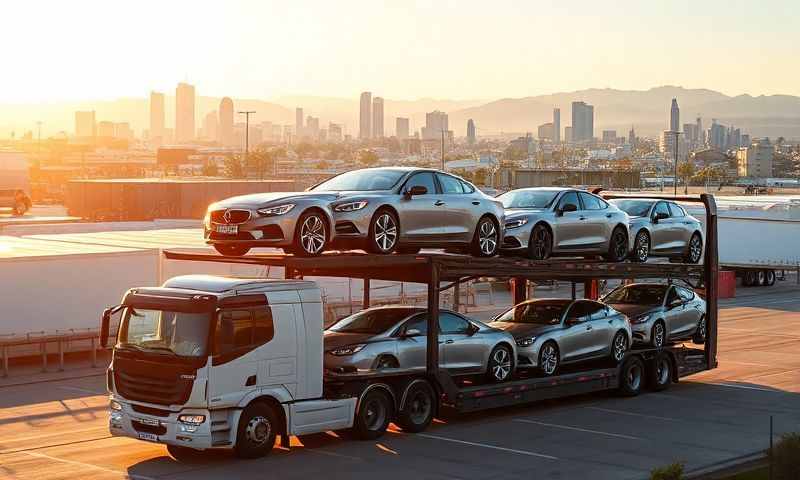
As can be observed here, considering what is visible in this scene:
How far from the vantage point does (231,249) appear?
18641 mm

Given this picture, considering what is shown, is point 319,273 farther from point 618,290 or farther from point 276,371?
point 618,290

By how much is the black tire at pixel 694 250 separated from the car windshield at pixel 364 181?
9.79 m

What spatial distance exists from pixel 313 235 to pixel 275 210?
0.73 m

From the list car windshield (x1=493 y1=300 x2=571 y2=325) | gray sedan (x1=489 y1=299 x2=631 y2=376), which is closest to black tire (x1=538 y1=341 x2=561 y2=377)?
gray sedan (x1=489 y1=299 x2=631 y2=376)

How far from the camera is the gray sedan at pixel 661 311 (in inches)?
1000

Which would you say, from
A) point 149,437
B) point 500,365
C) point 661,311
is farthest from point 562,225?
point 149,437

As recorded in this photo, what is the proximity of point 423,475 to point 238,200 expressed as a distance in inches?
194

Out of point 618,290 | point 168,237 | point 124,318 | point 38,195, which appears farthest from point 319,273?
point 38,195

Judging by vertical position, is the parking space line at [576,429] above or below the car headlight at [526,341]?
below

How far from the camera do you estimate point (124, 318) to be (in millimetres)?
17203

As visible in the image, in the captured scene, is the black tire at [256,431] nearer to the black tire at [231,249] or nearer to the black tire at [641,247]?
the black tire at [231,249]

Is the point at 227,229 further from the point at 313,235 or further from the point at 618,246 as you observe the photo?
the point at 618,246

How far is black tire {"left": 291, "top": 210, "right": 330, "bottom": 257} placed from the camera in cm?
1806

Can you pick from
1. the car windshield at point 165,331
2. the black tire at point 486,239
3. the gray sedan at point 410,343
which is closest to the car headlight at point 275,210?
the car windshield at point 165,331
